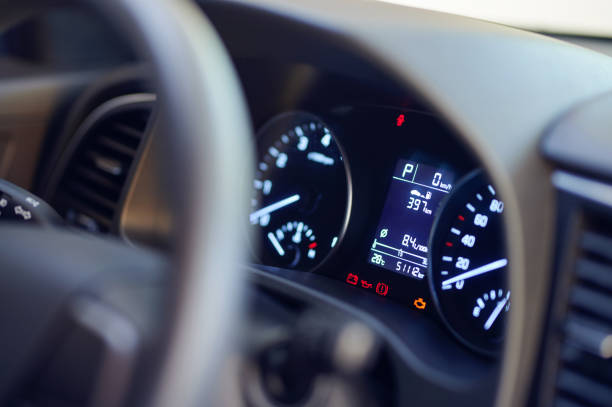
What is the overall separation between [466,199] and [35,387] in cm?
76

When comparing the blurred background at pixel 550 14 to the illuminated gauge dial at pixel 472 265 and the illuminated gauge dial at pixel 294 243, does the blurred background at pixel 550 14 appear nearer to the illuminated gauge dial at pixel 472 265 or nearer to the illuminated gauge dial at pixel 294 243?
the illuminated gauge dial at pixel 472 265

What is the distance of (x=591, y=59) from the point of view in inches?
45.0

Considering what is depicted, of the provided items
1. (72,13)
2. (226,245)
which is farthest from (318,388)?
(72,13)

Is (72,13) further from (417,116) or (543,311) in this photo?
(543,311)

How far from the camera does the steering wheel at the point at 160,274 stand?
1.98 feet

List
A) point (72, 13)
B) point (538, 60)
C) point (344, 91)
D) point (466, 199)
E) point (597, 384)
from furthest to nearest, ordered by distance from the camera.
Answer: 1. point (72, 13)
2. point (344, 91)
3. point (466, 199)
4. point (538, 60)
5. point (597, 384)

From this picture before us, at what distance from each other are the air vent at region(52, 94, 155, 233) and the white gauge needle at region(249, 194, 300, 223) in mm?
272

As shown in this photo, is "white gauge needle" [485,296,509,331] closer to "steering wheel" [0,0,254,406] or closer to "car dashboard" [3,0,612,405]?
"car dashboard" [3,0,612,405]

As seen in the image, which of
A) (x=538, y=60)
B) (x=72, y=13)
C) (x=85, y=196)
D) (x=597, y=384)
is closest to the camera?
(x=597, y=384)

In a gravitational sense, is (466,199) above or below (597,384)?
above

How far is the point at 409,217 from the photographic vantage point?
1.38 meters

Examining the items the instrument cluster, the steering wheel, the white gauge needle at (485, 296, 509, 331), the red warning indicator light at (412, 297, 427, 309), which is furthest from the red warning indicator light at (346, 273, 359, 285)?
the steering wheel

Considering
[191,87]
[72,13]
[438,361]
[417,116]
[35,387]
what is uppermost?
[72,13]

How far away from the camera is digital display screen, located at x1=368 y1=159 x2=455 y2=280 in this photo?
1.35 m
